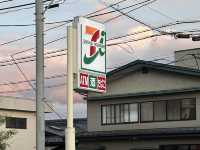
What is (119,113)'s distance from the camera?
112 ft

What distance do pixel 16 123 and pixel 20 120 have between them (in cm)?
50

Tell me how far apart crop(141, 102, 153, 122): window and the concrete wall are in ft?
25.8

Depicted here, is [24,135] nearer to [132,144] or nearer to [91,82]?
[132,144]

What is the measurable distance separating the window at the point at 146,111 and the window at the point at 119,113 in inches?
18.3

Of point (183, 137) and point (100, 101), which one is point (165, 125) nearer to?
point (183, 137)

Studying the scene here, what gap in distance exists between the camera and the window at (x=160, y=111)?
106ft

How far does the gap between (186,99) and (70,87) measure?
77.0 feet

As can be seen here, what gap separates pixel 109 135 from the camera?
33250mm

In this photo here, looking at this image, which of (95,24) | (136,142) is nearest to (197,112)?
(136,142)

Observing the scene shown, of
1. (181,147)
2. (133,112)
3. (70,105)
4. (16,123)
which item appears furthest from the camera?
(16,123)

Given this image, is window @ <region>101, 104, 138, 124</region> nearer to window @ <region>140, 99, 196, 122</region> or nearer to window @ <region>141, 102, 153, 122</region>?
window @ <region>141, 102, 153, 122</region>

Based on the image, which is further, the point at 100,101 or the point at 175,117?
the point at 100,101

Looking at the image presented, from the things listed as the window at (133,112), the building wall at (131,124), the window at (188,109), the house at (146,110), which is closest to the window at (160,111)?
the house at (146,110)

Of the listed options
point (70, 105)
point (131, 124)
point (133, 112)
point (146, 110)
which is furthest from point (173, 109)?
point (70, 105)
